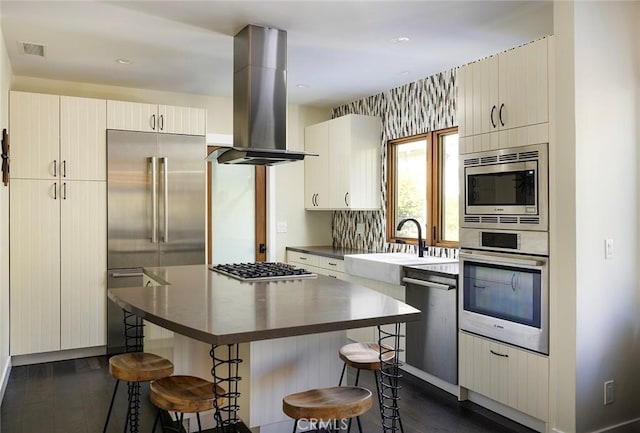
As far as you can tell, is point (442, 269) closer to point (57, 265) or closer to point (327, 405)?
point (327, 405)

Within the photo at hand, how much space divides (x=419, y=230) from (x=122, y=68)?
290cm

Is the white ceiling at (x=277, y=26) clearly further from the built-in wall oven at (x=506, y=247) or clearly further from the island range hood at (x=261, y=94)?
the built-in wall oven at (x=506, y=247)

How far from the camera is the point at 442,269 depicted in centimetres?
363

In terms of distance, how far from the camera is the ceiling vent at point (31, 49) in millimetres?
3744

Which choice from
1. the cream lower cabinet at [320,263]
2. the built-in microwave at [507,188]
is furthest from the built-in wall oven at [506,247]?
the cream lower cabinet at [320,263]

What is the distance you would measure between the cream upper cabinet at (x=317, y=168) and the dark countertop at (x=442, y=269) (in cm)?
196

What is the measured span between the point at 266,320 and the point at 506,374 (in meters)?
1.78

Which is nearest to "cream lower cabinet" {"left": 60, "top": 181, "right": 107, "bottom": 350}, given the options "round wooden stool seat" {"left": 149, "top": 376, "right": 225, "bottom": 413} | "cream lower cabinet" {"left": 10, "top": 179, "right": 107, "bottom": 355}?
"cream lower cabinet" {"left": 10, "top": 179, "right": 107, "bottom": 355}

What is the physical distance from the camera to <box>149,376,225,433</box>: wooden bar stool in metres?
2.07

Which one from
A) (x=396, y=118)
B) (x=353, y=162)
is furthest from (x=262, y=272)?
(x=396, y=118)

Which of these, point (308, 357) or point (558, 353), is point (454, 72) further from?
point (308, 357)

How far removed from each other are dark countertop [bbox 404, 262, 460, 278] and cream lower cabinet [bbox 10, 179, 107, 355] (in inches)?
110

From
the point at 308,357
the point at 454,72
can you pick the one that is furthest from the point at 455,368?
the point at 454,72

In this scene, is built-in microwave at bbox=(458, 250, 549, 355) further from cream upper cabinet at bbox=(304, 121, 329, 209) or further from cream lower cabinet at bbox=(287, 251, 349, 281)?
cream upper cabinet at bbox=(304, 121, 329, 209)
